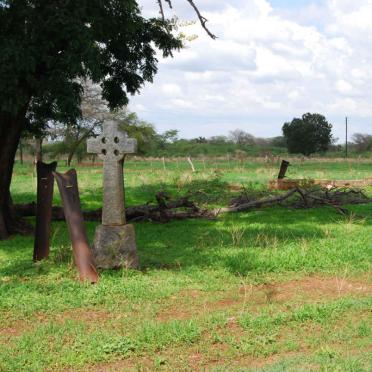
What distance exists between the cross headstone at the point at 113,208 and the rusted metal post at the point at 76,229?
0.27 metres

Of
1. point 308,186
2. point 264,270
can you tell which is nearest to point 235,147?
point 308,186

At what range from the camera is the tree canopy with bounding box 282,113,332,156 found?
65.5 meters

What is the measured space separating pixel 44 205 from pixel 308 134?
59.0 metres

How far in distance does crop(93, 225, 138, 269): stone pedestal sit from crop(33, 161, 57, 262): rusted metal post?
1.37m

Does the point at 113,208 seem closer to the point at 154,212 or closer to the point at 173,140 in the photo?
the point at 154,212

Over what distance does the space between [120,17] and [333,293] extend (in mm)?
8228

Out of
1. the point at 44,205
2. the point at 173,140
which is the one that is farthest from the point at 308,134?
the point at 44,205

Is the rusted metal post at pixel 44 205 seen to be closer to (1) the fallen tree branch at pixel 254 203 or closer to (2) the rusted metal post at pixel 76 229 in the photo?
(2) the rusted metal post at pixel 76 229

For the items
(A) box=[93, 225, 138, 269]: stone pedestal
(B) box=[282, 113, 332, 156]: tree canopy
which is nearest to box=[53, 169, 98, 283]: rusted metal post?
(A) box=[93, 225, 138, 269]: stone pedestal

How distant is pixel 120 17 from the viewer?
492 inches

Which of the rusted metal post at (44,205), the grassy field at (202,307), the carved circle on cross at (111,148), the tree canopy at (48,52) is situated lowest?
the grassy field at (202,307)

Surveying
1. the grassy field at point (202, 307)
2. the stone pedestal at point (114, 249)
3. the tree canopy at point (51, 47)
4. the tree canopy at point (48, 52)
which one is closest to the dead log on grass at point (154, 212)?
the tree canopy at point (48, 52)

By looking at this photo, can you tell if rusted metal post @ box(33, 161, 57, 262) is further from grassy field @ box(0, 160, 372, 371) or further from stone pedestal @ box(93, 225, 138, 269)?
stone pedestal @ box(93, 225, 138, 269)

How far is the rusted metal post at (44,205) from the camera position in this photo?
29.2 feet
